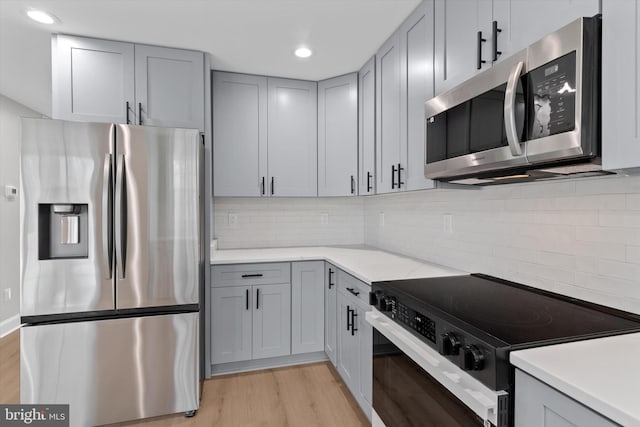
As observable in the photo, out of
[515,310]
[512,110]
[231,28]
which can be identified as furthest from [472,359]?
[231,28]

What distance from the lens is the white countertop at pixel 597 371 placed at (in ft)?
2.19

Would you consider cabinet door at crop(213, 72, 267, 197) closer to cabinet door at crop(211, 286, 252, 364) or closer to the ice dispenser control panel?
cabinet door at crop(211, 286, 252, 364)

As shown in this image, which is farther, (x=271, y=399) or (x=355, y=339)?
(x=271, y=399)

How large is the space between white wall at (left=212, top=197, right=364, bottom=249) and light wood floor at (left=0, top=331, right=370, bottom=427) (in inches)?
46.1

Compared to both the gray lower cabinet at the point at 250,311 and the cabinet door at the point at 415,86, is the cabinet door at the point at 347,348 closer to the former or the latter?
the gray lower cabinet at the point at 250,311

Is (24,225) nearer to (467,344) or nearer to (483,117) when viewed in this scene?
(467,344)

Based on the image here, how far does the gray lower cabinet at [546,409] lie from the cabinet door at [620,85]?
62 centimetres

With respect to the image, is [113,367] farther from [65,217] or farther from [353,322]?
[353,322]

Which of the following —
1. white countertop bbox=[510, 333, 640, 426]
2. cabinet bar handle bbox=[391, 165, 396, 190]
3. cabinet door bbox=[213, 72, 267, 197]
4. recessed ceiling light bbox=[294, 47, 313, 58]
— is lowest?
white countertop bbox=[510, 333, 640, 426]

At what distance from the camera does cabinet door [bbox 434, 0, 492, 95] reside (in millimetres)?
1436

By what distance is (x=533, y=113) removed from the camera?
1117 mm

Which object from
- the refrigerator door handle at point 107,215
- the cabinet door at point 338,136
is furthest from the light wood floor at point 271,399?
the cabinet door at point 338,136

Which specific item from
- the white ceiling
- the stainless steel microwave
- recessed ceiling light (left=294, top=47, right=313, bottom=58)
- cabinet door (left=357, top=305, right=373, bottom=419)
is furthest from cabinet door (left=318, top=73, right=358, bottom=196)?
the stainless steel microwave

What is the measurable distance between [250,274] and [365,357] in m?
1.13
